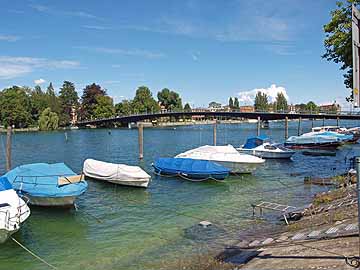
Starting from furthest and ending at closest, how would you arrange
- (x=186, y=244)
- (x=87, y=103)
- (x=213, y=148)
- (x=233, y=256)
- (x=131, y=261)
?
(x=87, y=103), (x=213, y=148), (x=186, y=244), (x=131, y=261), (x=233, y=256)

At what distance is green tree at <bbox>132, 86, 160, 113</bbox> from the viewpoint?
181m

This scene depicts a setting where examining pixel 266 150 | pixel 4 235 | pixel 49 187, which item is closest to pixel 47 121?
pixel 266 150

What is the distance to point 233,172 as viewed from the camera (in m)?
33.4

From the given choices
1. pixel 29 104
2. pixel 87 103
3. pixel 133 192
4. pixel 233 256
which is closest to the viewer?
pixel 233 256

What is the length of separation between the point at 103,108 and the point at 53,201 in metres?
142

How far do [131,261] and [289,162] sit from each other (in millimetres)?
33321

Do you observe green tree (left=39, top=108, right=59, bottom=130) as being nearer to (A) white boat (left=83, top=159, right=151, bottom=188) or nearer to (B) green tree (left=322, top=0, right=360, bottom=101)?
(A) white boat (left=83, top=159, right=151, bottom=188)

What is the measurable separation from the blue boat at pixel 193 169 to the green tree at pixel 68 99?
135302mm

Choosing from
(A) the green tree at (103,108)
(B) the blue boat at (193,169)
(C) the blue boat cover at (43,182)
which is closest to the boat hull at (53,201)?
(C) the blue boat cover at (43,182)

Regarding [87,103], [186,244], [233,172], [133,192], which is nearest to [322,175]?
[233,172]

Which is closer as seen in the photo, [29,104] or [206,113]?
[206,113]

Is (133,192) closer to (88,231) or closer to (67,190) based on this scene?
(67,190)

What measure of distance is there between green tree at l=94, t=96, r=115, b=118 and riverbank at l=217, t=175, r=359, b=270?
148222mm

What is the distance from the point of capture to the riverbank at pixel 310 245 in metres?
9.05
